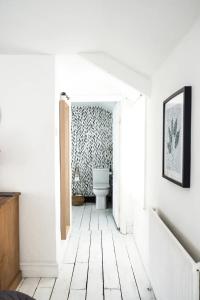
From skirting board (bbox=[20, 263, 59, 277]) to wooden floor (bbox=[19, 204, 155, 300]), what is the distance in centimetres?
6

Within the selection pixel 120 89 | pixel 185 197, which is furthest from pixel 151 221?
pixel 120 89

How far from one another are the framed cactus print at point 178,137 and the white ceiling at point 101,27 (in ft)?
1.43

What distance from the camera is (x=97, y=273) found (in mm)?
3385

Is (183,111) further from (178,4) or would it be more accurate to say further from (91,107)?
(91,107)

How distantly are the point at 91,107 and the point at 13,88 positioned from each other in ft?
14.6

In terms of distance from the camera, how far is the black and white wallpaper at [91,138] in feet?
24.8

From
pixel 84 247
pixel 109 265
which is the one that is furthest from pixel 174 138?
pixel 84 247

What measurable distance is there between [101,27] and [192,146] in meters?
1.11

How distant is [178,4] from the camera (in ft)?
5.57

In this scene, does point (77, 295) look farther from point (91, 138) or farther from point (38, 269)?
point (91, 138)

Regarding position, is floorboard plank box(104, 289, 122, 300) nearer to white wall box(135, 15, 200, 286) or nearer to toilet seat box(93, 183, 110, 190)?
white wall box(135, 15, 200, 286)

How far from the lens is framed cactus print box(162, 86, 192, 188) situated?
1872mm

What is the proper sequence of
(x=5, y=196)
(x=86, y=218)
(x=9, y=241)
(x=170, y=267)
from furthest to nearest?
(x=86, y=218)
(x=5, y=196)
(x=9, y=241)
(x=170, y=267)

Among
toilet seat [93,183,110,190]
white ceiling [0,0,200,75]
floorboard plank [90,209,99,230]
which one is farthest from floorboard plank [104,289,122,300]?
toilet seat [93,183,110,190]
